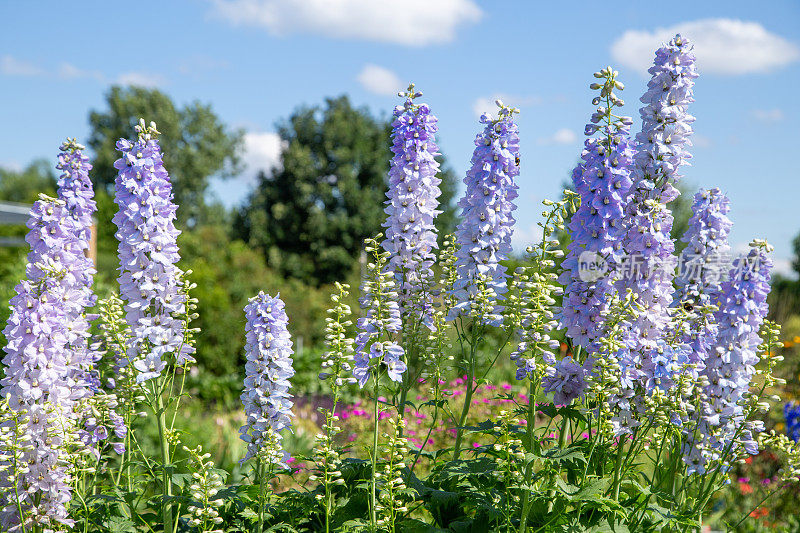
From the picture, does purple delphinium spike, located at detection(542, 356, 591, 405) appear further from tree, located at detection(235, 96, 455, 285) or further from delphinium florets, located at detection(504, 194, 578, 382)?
A: tree, located at detection(235, 96, 455, 285)

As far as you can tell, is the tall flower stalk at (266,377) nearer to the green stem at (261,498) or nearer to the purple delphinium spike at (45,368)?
the green stem at (261,498)

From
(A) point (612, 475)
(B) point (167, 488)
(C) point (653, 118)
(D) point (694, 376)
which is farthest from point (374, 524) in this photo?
(C) point (653, 118)

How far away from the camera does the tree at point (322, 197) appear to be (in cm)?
2733

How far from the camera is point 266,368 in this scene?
3352mm

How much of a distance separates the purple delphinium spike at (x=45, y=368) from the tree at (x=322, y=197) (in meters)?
22.9

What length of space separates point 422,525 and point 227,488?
1001 millimetres

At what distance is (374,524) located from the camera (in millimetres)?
3127

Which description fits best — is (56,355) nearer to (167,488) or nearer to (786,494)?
(167,488)

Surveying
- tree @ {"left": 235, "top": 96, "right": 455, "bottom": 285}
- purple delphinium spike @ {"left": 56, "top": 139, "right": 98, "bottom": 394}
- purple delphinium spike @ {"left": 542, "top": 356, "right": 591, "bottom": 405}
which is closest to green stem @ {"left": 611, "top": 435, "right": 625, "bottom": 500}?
purple delphinium spike @ {"left": 542, "top": 356, "right": 591, "bottom": 405}

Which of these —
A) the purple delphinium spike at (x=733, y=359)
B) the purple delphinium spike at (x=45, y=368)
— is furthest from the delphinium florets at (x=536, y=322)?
the purple delphinium spike at (x=45, y=368)

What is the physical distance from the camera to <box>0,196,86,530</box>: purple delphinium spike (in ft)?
11.7

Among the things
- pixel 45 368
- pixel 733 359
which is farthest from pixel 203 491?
pixel 733 359

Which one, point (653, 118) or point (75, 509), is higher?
point (653, 118)

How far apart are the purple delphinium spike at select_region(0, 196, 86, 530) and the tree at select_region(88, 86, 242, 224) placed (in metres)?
35.4
